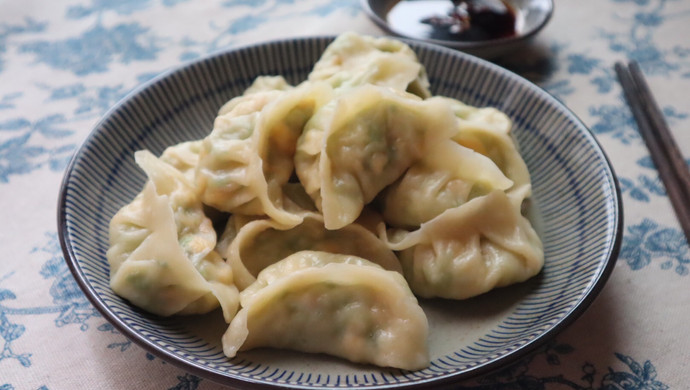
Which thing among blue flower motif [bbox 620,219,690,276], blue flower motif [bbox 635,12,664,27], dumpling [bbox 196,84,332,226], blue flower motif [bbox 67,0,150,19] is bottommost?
blue flower motif [bbox 635,12,664,27]

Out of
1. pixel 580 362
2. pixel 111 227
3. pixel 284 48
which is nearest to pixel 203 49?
pixel 284 48

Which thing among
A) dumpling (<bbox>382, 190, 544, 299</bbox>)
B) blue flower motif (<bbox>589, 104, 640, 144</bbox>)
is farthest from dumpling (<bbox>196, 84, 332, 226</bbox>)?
blue flower motif (<bbox>589, 104, 640, 144</bbox>)

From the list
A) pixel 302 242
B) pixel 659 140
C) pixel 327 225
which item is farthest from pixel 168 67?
pixel 659 140

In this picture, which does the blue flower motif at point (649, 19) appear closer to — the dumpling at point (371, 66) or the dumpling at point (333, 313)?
the dumpling at point (371, 66)

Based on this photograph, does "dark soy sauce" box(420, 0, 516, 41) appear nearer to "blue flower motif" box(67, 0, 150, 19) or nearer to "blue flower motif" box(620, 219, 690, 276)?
"blue flower motif" box(620, 219, 690, 276)

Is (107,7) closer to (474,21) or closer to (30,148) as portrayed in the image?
(30,148)

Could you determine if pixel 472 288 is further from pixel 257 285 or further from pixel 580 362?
pixel 257 285

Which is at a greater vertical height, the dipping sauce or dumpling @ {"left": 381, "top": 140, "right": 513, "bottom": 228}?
dumpling @ {"left": 381, "top": 140, "right": 513, "bottom": 228}
